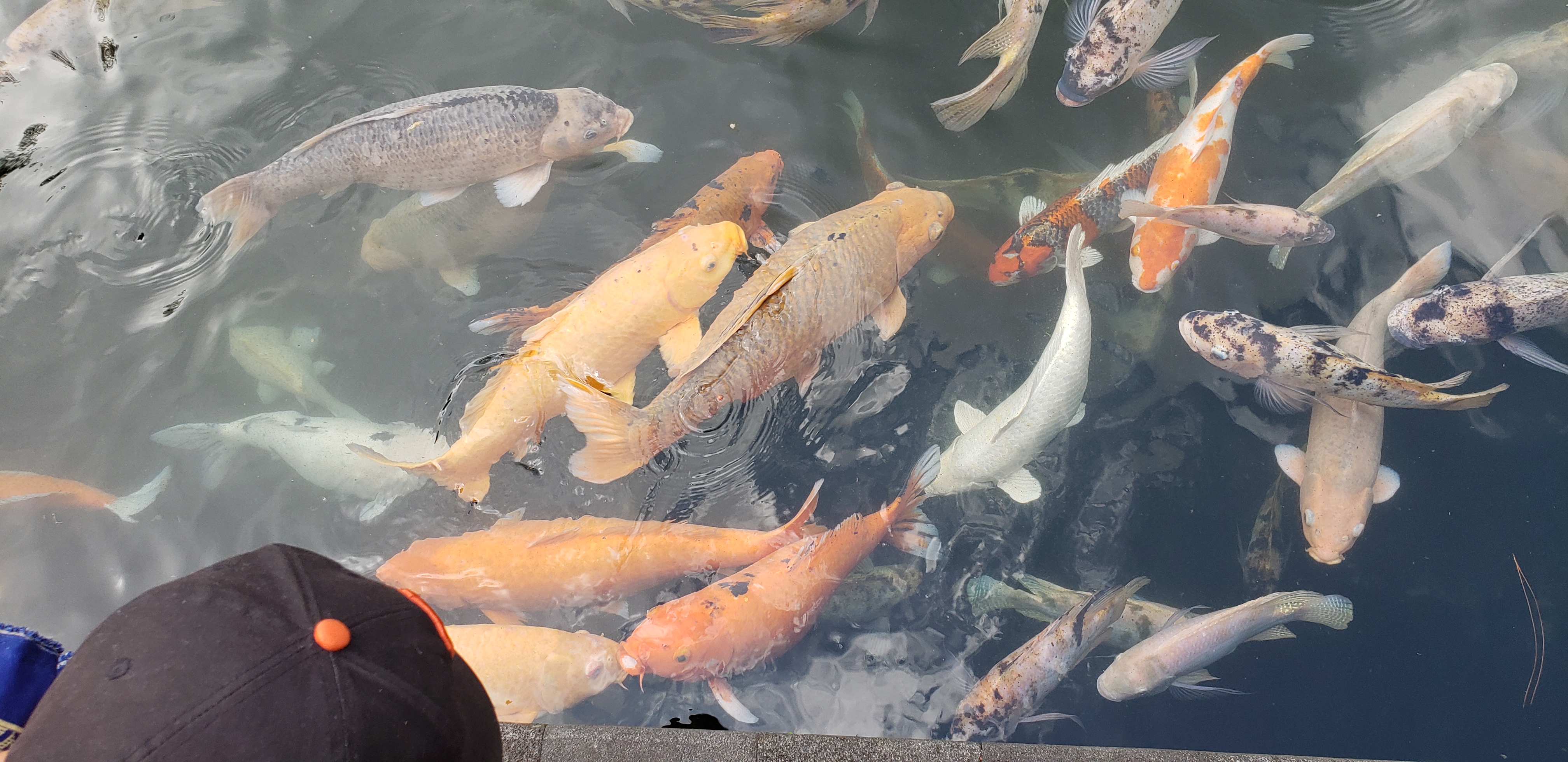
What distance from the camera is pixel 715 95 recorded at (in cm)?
399

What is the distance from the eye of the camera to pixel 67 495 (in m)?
3.50

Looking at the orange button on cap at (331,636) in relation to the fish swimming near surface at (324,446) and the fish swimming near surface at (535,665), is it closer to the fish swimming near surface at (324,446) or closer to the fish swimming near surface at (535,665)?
the fish swimming near surface at (535,665)

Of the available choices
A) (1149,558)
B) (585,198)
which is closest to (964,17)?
(585,198)

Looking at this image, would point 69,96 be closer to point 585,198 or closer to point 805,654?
point 585,198

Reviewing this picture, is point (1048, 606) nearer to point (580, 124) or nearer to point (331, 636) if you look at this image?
point (331, 636)

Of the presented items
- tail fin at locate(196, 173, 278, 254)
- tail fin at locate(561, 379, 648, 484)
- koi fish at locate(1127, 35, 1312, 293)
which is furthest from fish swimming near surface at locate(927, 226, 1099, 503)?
tail fin at locate(196, 173, 278, 254)

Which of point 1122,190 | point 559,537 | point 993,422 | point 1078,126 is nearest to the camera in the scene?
point 559,537

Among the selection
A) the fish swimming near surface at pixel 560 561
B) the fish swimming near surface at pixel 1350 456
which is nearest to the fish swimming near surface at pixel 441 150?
the fish swimming near surface at pixel 560 561

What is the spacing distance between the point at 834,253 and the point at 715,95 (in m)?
1.41

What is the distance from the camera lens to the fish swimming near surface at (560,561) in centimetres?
302

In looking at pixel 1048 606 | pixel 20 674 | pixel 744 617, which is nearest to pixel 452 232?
pixel 744 617

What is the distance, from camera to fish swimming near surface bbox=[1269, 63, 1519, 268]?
3.51 m

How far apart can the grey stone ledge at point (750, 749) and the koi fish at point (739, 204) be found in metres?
2.02

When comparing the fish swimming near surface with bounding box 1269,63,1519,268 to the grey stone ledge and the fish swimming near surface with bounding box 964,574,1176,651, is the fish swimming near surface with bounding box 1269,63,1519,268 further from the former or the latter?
the grey stone ledge
